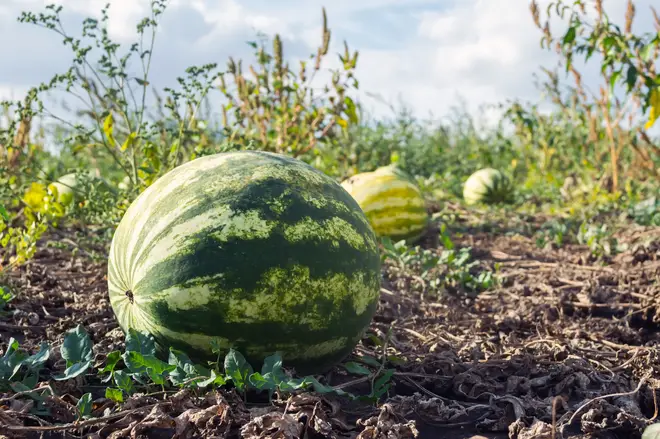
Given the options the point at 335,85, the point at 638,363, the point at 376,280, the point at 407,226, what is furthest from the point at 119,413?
the point at 335,85

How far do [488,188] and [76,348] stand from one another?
6.49 meters

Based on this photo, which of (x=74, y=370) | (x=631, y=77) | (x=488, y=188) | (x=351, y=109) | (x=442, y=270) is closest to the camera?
(x=74, y=370)

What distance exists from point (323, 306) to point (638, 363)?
1.32 m

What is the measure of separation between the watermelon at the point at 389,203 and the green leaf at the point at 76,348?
3367 millimetres

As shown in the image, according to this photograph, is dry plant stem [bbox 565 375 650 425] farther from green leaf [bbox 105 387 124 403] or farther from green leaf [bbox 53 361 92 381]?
green leaf [bbox 53 361 92 381]

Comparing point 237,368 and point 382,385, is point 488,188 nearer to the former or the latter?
point 382,385

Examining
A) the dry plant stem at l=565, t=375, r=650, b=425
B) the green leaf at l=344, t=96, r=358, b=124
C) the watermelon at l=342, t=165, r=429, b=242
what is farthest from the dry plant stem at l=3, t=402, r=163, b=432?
the green leaf at l=344, t=96, r=358, b=124

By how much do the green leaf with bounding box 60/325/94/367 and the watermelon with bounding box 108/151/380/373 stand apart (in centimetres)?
16

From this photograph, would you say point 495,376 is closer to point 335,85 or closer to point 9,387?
point 9,387

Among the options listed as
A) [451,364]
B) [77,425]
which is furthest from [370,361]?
[77,425]

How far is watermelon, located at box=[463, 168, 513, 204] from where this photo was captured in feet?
26.4

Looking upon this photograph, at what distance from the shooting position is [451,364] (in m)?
2.56

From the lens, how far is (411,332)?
10.2 ft

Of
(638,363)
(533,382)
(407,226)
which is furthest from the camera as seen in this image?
(407,226)
